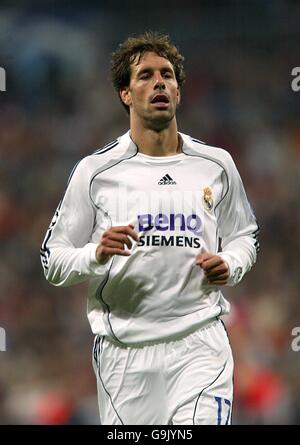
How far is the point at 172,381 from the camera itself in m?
4.27

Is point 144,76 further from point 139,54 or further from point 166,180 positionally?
point 166,180

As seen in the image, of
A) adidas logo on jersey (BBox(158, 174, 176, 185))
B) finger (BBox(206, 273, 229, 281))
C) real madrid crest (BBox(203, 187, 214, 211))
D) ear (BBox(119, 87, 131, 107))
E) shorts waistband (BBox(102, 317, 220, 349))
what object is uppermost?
ear (BBox(119, 87, 131, 107))

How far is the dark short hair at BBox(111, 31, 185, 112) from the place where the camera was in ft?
15.5

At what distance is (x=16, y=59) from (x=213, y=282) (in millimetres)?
4837

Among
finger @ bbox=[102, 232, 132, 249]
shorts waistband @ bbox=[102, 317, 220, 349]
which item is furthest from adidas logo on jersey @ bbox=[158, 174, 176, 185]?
shorts waistband @ bbox=[102, 317, 220, 349]

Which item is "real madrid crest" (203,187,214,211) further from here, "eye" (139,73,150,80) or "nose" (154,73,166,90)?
"eye" (139,73,150,80)

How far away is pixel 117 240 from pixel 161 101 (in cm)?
83

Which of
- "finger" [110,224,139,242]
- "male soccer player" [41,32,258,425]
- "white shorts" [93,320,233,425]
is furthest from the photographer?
"male soccer player" [41,32,258,425]

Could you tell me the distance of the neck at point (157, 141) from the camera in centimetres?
461

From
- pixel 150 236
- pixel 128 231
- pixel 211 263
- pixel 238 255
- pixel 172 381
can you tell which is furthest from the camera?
pixel 238 255

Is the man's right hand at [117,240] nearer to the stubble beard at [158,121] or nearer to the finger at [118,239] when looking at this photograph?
the finger at [118,239]

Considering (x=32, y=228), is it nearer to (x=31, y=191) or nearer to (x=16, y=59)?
(x=31, y=191)

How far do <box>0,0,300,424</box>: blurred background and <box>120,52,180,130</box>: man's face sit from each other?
2772 mm

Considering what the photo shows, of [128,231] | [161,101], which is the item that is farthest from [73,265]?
[161,101]
